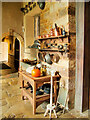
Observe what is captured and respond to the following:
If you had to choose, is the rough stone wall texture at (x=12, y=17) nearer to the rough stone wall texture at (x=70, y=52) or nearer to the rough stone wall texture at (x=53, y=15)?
the rough stone wall texture at (x=53, y=15)

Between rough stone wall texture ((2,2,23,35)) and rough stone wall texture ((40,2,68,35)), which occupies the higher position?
rough stone wall texture ((2,2,23,35))

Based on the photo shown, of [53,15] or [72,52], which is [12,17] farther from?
[72,52]

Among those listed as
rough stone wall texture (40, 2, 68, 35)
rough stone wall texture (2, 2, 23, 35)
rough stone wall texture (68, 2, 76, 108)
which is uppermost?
rough stone wall texture (2, 2, 23, 35)

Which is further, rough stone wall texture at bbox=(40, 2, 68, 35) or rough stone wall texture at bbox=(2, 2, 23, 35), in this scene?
rough stone wall texture at bbox=(2, 2, 23, 35)

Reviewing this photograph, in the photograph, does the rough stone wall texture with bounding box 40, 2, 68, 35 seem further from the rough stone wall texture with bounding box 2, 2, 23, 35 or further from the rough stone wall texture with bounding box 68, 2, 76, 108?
the rough stone wall texture with bounding box 2, 2, 23, 35

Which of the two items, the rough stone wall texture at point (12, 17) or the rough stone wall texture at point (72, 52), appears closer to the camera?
the rough stone wall texture at point (72, 52)

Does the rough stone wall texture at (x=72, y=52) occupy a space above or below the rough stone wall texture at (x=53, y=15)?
below

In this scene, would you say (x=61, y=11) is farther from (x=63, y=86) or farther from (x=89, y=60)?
(x=63, y=86)

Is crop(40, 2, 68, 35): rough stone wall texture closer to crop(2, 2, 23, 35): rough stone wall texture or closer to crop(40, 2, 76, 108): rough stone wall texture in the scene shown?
crop(40, 2, 76, 108): rough stone wall texture

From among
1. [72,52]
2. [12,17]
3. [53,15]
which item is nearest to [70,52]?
[72,52]

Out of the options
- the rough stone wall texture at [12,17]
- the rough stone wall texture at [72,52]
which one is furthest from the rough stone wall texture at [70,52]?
the rough stone wall texture at [12,17]

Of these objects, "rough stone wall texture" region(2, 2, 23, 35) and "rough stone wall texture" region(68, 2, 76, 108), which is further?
"rough stone wall texture" region(2, 2, 23, 35)

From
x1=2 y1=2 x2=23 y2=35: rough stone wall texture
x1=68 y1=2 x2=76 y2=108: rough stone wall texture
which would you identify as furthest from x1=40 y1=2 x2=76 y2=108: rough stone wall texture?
x1=2 y1=2 x2=23 y2=35: rough stone wall texture

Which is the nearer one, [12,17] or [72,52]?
[72,52]
